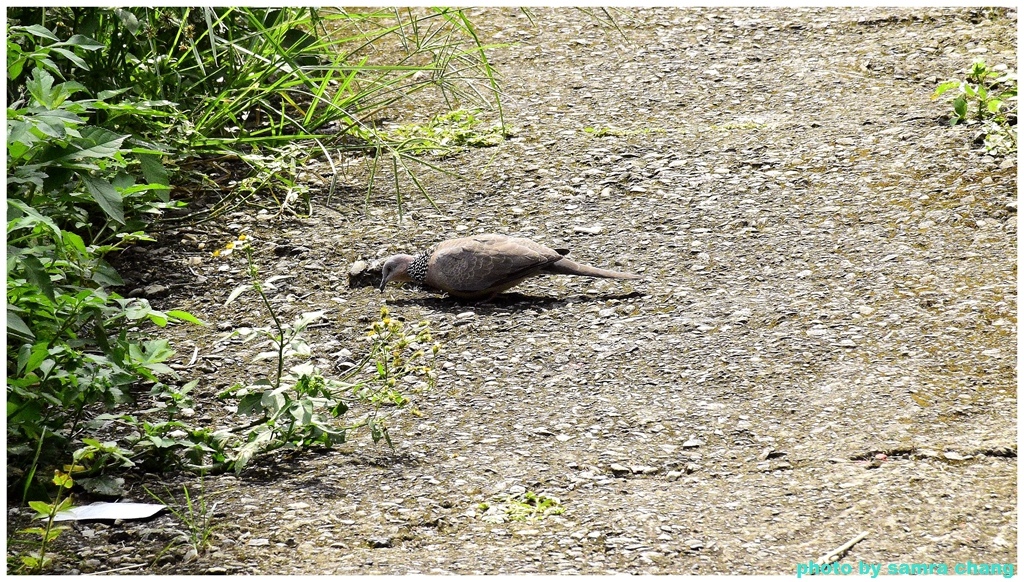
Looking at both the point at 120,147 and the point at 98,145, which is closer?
the point at 98,145

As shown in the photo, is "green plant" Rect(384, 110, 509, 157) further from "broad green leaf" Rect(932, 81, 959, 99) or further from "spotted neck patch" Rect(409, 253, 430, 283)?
"broad green leaf" Rect(932, 81, 959, 99)

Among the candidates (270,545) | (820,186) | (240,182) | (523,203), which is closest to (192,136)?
(240,182)

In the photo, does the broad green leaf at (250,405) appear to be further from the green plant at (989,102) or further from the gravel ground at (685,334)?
the green plant at (989,102)

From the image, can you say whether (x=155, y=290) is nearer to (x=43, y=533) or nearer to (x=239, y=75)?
(x=239, y=75)

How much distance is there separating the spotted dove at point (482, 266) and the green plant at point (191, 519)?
126 cm

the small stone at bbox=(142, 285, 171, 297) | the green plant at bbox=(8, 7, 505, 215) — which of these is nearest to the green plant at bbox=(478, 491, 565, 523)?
the green plant at bbox=(8, 7, 505, 215)

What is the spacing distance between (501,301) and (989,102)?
254cm

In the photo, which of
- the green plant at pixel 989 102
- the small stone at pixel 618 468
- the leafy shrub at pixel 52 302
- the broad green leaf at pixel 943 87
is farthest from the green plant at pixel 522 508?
the broad green leaf at pixel 943 87

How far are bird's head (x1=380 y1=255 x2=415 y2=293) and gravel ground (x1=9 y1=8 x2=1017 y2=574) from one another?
125 mm

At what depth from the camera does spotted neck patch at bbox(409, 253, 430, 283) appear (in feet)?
11.9

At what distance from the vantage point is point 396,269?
3.66m

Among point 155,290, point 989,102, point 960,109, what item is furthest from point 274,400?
point 989,102

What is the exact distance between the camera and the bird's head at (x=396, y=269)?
3662 millimetres

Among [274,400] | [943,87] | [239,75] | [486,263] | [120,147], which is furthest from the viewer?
[943,87]
